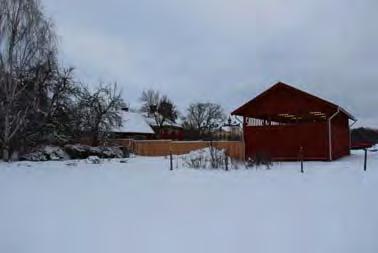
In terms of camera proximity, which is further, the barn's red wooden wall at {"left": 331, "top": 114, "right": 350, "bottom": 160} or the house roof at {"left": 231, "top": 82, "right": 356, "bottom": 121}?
the barn's red wooden wall at {"left": 331, "top": 114, "right": 350, "bottom": 160}

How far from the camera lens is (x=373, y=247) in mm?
5758

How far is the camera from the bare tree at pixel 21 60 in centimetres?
2658

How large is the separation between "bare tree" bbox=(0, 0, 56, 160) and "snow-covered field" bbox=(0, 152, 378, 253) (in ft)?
50.2

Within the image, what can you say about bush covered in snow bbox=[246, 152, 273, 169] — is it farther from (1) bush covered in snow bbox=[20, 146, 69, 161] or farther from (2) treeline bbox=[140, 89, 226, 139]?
(2) treeline bbox=[140, 89, 226, 139]

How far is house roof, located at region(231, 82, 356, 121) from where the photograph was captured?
24875 mm

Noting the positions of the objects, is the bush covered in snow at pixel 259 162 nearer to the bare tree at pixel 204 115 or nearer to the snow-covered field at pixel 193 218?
the snow-covered field at pixel 193 218

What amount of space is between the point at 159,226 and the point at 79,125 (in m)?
28.8

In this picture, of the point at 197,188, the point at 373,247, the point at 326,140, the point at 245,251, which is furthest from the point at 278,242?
the point at 326,140

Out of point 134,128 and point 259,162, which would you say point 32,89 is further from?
point 134,128

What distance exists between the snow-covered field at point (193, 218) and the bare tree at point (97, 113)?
23.5m

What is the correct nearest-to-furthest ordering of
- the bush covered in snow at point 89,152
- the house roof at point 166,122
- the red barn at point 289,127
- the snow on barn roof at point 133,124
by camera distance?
the red barn at point 289,127 → the bush covered in snow at point 89,152 → the snow on barn roof at point 133,124 → the house roof at point 166,122

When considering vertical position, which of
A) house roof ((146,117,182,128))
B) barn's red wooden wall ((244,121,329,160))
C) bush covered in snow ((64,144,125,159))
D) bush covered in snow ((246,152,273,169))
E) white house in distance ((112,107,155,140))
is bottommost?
bush covered in snow ((246,152,273,169))

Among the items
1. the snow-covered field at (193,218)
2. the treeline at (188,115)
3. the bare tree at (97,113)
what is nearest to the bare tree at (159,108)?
the treeline at (188,115)

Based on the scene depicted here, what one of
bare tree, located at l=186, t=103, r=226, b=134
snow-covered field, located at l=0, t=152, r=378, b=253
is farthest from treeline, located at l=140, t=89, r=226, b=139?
snow-covered field, located at l=0, t=152, r=378, b=253
